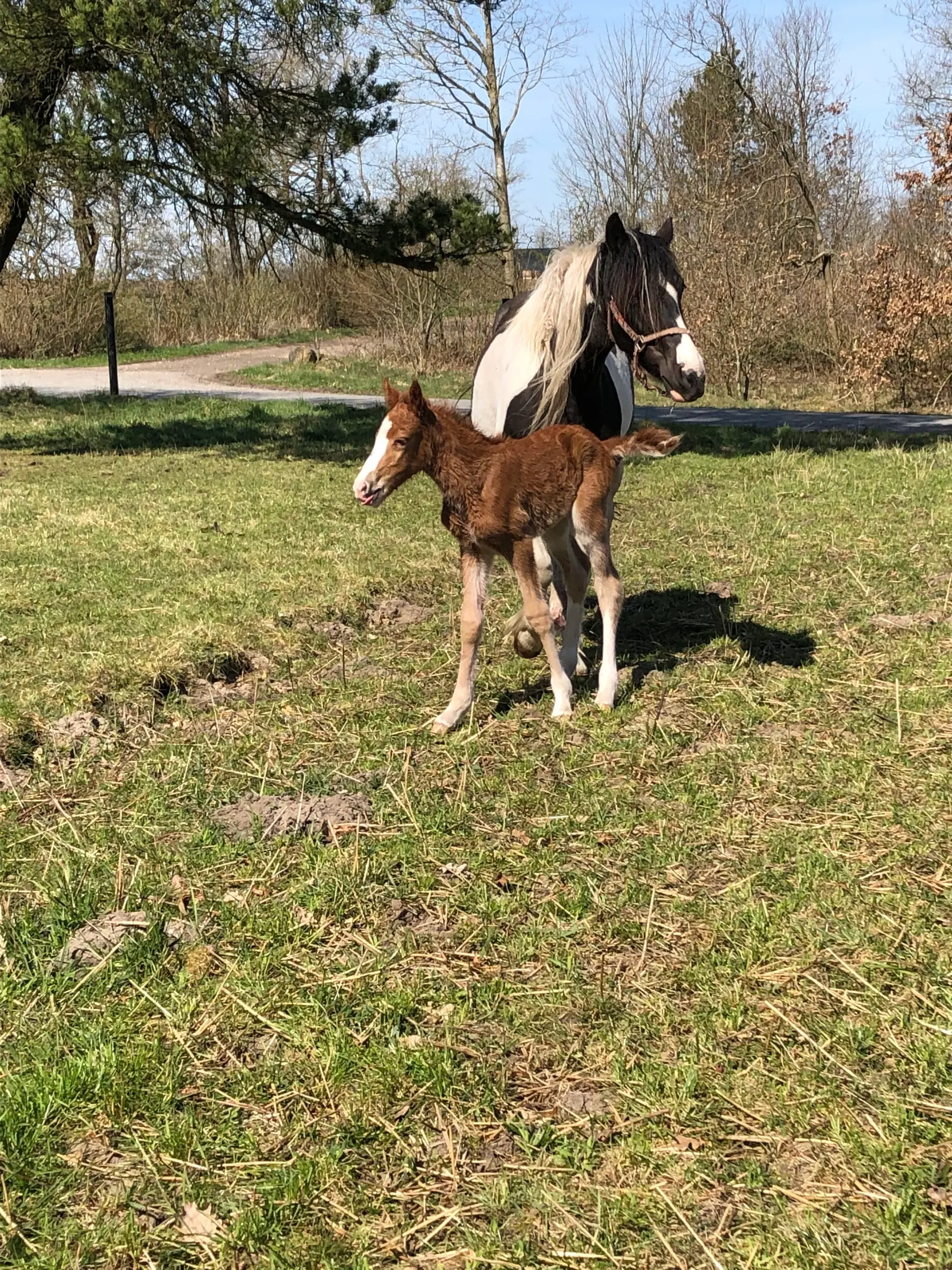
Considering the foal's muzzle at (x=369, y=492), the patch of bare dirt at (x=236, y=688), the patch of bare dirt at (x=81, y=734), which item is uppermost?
the foal's muzzle at (x=369, y=492)

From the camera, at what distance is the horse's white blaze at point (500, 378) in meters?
4.87

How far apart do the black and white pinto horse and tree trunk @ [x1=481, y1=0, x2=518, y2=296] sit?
18.9 m

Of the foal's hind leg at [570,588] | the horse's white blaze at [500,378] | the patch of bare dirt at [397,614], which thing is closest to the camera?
the foal's hind leg at [570,588]

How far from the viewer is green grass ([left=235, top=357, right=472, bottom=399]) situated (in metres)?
21.1

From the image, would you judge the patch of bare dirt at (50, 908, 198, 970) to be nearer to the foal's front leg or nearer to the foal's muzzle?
the foal's front leg

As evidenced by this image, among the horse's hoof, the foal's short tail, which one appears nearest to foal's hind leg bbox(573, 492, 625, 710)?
the foal's short tail

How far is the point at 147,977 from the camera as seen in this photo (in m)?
2.82

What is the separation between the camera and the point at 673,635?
563 centimetres

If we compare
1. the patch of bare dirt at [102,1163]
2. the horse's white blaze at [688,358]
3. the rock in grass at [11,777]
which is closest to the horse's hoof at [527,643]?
the horse's white blaze at [688,358]

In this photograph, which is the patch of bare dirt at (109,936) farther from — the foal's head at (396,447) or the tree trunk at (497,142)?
the tree trunk at (497,142)

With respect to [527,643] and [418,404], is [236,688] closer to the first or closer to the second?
[527,643]

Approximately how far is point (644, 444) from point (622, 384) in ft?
3.82

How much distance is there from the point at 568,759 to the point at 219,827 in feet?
4.43

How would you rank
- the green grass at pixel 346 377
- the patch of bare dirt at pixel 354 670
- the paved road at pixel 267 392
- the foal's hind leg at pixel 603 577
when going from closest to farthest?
the foal's hind leg at pixel 603 577
the patch of bare dirt at pixel 354 670
the paved road at pixel 267 392
the green grass at pixel 346 377
